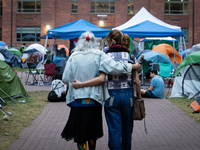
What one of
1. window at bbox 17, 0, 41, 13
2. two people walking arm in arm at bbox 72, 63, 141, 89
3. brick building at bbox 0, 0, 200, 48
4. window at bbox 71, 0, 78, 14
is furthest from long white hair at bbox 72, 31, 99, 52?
window at bbox 17, 0, 41, 13

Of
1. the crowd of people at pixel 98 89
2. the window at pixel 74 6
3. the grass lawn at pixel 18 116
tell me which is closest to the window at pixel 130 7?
the window at pixel 74 6

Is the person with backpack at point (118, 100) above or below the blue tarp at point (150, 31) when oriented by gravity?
below

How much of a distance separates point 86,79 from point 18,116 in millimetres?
4590

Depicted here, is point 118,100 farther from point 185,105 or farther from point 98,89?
point 185,105

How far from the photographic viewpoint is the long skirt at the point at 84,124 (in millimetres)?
4141

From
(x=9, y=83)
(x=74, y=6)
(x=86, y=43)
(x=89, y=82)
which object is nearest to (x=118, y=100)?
(x=89, y=82)

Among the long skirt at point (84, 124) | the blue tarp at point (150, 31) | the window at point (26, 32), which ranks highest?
the window at point (26, 32)

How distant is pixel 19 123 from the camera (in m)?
7.43

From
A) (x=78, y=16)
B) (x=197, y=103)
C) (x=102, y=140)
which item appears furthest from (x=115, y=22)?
(x=102, y=140)

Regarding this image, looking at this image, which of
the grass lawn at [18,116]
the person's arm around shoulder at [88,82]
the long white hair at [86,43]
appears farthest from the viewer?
the grass lawn at [18,116]

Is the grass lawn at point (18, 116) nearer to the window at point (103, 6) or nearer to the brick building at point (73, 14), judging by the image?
the brick building at point (73, 14)

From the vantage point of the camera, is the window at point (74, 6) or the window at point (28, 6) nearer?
the window at point (74, 6)

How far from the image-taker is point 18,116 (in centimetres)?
816

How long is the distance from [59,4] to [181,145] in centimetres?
3666
